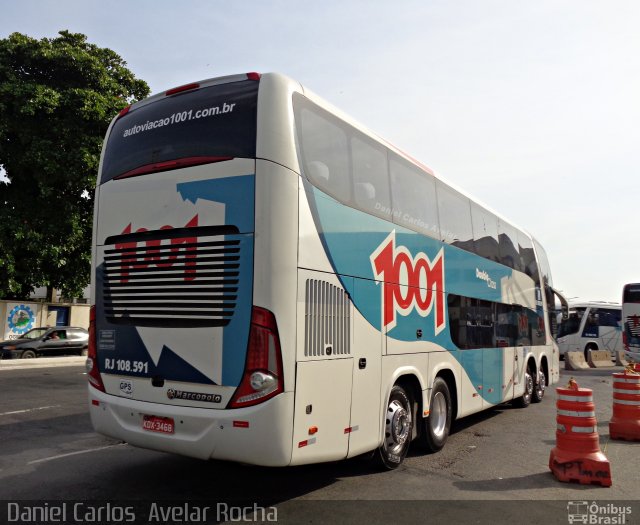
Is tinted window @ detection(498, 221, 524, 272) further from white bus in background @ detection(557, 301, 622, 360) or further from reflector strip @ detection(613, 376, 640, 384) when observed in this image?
white bus in background @ detection(557, 301, 622, 360)

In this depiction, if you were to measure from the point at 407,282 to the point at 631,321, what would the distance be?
19.9m

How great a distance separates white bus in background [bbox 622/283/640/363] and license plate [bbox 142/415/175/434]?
22474mm

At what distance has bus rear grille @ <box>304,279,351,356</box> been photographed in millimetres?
5266

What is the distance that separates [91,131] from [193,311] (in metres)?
22.3

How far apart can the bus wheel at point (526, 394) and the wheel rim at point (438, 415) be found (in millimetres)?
5022

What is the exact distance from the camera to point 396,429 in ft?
21.9

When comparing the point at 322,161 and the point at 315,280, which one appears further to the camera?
the point at 322,161

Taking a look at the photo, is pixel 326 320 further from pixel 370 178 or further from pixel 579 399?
pixel 579 399

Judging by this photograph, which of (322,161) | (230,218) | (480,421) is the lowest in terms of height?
(480,421)

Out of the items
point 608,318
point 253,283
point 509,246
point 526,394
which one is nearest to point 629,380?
point 509,246

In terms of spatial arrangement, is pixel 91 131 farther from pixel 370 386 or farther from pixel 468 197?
pixel 370 386

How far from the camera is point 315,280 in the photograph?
17.7ft

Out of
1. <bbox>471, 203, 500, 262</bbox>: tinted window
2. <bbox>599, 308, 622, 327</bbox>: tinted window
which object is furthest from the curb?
<bbox>599, 308, 622, 327</bbox>: tinted window

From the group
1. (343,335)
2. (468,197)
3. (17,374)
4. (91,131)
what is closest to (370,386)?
(343,335)
